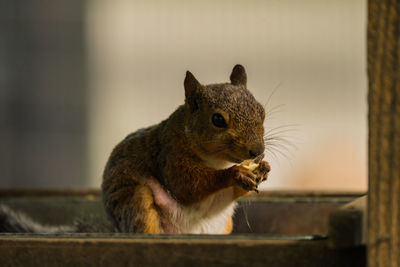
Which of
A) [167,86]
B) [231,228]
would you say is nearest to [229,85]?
[231,228]

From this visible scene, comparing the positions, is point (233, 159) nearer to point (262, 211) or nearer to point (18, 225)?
point (262, 211)

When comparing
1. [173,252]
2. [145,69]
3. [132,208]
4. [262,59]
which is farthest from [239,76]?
[145,69]

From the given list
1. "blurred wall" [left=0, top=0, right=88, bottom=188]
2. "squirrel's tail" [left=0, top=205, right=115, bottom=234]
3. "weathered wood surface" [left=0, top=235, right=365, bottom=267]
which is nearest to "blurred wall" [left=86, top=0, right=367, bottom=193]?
"blurred wall" [left=0, top=0, right=88, bottom=188]

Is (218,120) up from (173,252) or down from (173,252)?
up

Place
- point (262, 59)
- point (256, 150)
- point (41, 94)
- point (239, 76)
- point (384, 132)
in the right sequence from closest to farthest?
1. point (384, 132)
2. point (256, 150)
3. point (239, 76)
4. point (262, 59)
5. point (41, 94)

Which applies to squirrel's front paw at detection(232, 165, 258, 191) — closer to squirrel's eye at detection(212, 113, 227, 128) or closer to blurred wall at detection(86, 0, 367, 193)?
squirrel's eye at detection(212, 113, 227, 128)

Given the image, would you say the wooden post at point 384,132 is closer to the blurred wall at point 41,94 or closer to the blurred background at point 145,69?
the blurred background at point 145,69

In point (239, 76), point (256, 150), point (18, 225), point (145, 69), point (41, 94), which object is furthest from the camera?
point (41, 94)

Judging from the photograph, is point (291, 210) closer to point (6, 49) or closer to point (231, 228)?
point (231, 228)
